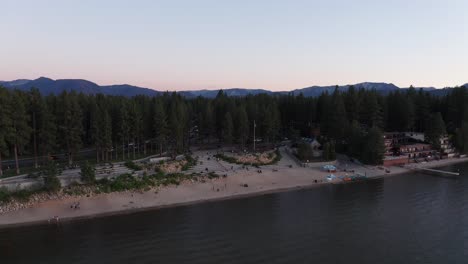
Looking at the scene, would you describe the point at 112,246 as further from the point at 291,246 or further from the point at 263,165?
the point at 263,165

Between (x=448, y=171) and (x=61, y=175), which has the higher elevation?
(x=61, y=175)

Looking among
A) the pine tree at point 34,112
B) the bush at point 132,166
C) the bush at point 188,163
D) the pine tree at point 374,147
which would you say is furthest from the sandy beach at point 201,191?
the pine tree at point 34,112

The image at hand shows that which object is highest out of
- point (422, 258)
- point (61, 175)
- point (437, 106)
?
point (437, 106)

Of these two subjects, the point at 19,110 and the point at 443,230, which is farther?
the point at 19,110

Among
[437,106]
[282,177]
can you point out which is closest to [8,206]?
[282,177]

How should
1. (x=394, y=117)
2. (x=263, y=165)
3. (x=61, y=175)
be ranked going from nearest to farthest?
1. (x=61, y=175)
2. (x=263, y=165)
3. (x=394, y=117)

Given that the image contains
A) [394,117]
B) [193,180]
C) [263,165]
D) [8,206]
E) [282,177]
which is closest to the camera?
[8,206]
